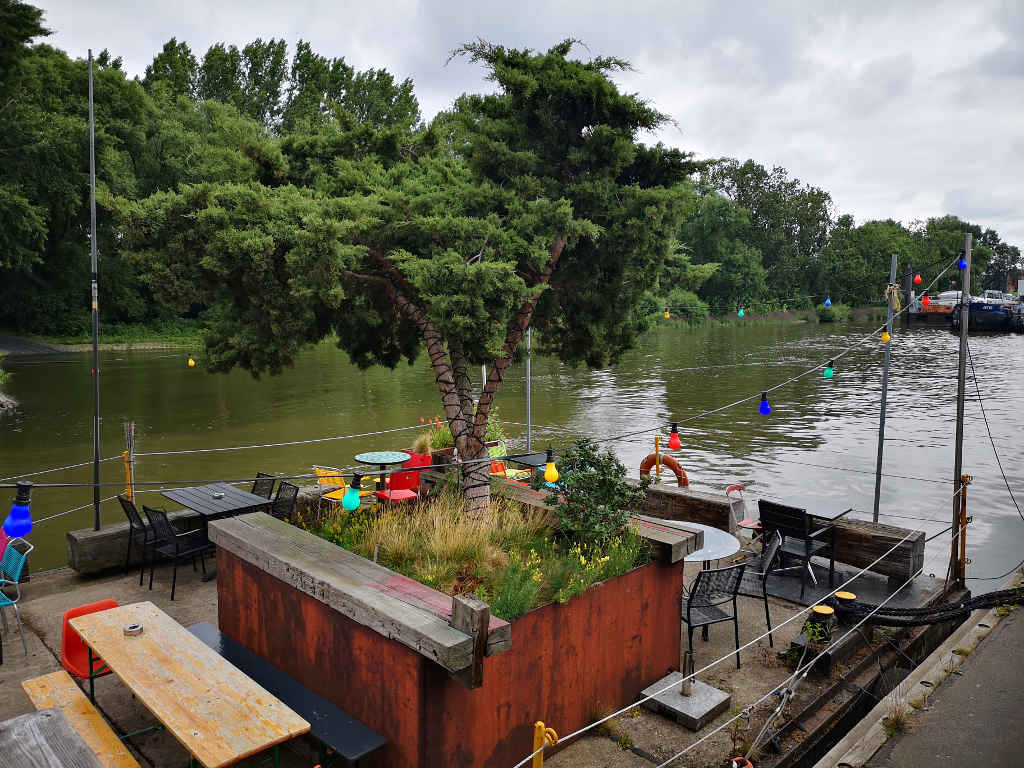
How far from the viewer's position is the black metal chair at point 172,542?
8.24 m

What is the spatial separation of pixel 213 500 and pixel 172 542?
74cm

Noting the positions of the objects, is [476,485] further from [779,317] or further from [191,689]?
[779,317]

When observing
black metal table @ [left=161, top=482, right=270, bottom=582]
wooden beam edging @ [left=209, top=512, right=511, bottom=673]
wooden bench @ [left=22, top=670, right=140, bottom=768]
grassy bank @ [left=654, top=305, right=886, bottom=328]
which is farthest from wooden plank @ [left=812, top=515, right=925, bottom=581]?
grassy bank @ [left=654, top=305, right=886, bottom=328]

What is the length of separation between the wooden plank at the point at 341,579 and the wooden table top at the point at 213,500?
1445 mm

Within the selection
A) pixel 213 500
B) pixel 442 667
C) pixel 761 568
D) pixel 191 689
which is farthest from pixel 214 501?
pixel 761 568

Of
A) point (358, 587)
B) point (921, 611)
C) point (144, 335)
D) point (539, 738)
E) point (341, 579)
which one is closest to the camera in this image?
point (539, 738)

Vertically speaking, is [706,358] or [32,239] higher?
[32,239]

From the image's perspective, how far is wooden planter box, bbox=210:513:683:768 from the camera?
4.82m

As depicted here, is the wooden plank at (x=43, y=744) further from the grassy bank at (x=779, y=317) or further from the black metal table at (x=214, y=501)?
the grassy bank at (x=779, y=317)

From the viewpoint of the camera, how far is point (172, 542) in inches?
327

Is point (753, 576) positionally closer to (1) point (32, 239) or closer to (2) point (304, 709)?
(2) point (304, 709)

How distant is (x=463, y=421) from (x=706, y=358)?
127 ft

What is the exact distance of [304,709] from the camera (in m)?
5.14

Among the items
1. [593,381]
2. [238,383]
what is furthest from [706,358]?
[238,383]
